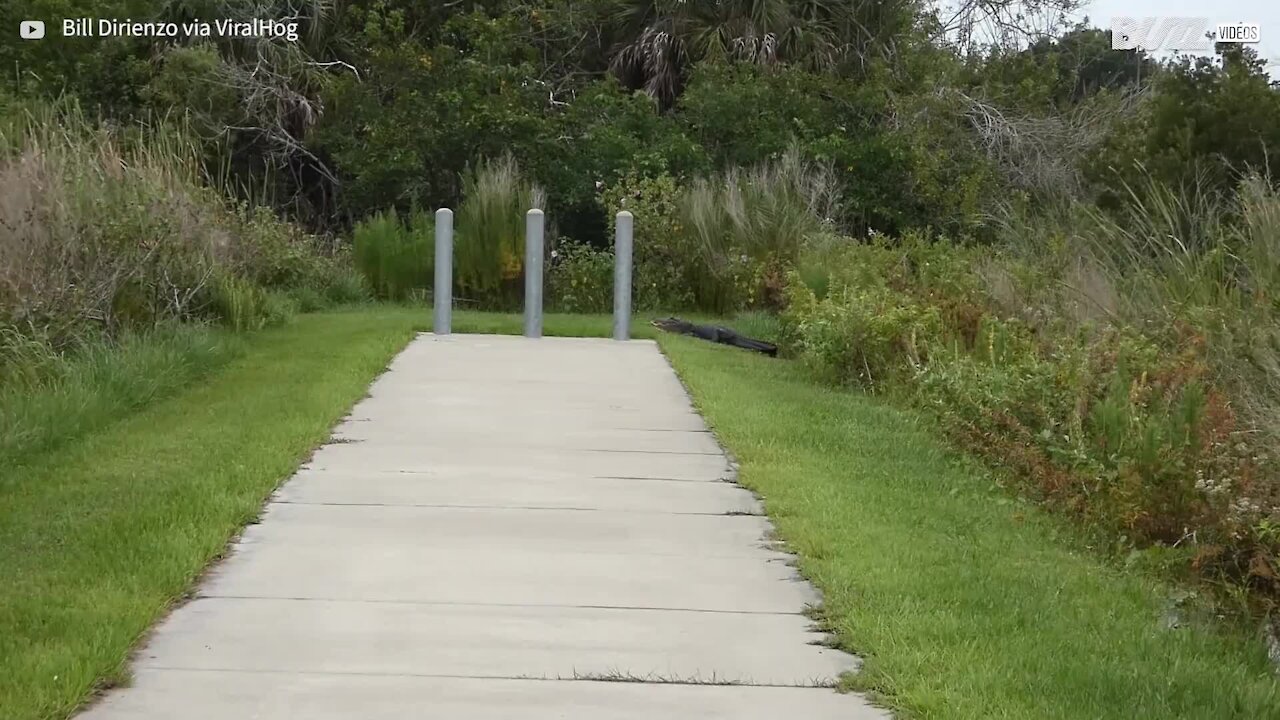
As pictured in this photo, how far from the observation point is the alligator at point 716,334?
15.6 m

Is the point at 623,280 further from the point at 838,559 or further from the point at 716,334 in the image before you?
the point at 838,559

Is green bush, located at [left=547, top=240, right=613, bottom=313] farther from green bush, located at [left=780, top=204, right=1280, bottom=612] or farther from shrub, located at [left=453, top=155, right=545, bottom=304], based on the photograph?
green bush, located at [left=780, top=204, right=1280, bottom=612]


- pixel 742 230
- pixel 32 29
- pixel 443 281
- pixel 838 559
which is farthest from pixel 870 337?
pixel 32 29

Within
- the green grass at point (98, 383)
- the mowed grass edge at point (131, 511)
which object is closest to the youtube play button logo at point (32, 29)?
the green grass at point (98, 383)

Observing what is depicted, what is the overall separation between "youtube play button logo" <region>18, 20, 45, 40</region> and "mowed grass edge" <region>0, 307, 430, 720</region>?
1866cm

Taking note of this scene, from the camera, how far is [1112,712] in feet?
15.9

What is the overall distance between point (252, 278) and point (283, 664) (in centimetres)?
1304

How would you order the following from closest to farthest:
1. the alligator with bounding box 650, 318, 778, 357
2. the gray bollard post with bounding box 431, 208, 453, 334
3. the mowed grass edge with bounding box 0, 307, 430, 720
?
1. the mowed grass edge with bounding box 0, 307, 430, 720
2. the alligator with bounding box 650, 318, 778, 357
3. the gray bollard post with bounding box 431, 208, 453, 334

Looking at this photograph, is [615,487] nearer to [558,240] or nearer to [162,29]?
[558,240]

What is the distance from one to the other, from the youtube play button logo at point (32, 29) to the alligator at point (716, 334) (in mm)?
16740

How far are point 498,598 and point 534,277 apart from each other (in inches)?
376

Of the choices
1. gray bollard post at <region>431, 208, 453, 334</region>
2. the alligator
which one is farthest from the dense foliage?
gray bollard post at <region>431, 208, 453, 334</region>

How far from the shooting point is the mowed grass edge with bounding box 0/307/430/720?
5176 mm

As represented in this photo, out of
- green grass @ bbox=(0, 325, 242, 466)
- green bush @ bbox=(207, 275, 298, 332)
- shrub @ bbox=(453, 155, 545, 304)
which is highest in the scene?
shrub @ bbox=(453, 155, 545, 304)
